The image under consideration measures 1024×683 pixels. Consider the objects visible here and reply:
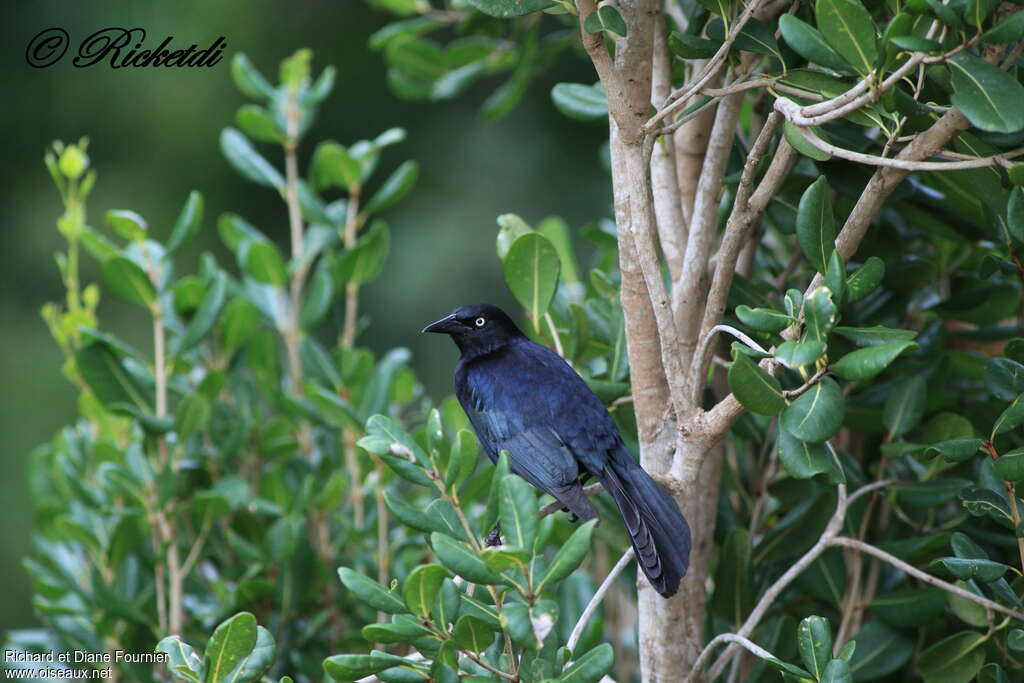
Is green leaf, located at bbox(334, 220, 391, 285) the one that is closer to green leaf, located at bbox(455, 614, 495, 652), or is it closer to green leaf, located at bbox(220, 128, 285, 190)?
green leaf, located at bbox(220, 128, 285, 190)

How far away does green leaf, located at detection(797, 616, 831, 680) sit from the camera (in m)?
1.33

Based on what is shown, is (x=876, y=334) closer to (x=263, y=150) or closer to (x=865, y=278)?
(x=865, y=278)

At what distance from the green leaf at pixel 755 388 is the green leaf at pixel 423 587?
0.43 meters

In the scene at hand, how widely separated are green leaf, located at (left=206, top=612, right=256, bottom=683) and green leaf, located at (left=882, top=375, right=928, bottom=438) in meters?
1.12

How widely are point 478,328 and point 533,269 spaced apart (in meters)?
0.49

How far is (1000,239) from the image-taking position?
1.59 meters

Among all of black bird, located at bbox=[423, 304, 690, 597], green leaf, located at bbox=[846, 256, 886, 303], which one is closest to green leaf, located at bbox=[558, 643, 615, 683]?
black bird, located at bbox=[423, 304, 690, 597]

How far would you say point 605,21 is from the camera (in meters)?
1.37

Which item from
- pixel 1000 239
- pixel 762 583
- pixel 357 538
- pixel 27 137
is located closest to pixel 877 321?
pixel 1000 239

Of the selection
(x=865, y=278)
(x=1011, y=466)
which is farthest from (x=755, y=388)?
(x=1011, y=466)

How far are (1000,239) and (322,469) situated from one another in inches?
64.0

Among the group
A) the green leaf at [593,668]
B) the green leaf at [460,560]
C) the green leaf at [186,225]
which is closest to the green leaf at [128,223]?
the green leaf at [186,225]

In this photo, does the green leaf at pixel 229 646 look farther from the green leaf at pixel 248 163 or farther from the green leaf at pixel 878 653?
the green leaf at pixel 248 163

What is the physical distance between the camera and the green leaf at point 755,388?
1.27 metres
